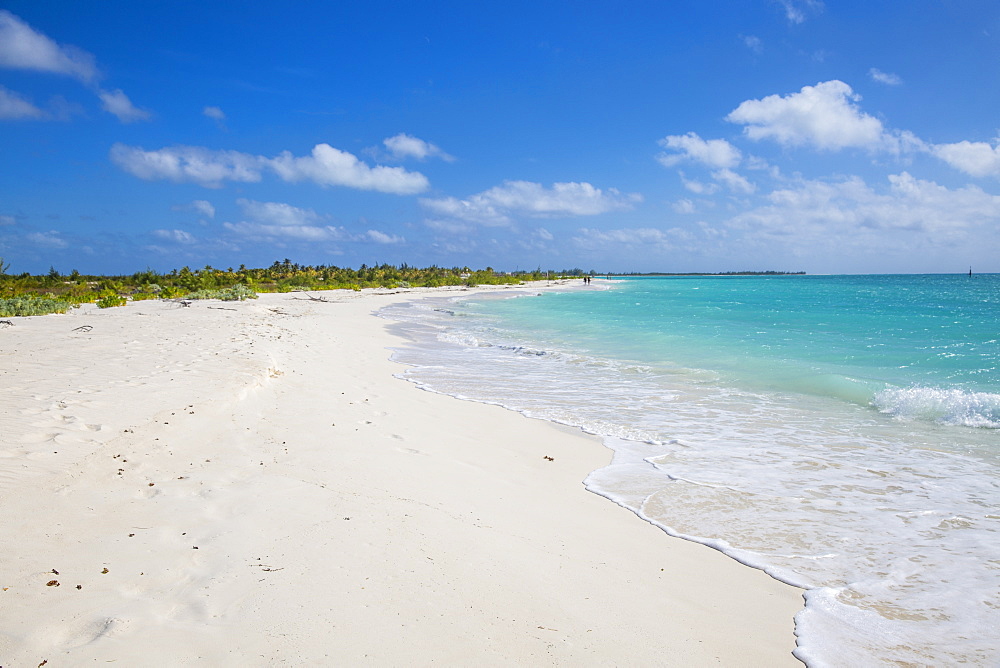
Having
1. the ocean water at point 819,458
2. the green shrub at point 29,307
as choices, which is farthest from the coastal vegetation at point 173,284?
the ocean water at point 819,458

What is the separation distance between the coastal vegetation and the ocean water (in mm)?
11298

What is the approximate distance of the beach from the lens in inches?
92.4

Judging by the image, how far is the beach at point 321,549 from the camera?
235 centimetres

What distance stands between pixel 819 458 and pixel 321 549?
5.34 m

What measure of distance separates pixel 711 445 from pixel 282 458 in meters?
4.76

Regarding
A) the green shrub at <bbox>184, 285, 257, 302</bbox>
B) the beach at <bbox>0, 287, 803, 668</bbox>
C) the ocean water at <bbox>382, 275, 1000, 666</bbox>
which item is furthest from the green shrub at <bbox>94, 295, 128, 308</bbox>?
the beach at <bbox>0, 287, 803, 668</bbox>

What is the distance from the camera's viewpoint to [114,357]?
25.2 feet

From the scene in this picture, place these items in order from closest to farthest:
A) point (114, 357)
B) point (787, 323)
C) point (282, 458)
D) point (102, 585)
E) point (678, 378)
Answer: point (102, 585), point (282, 458), point (114, 357), point (678, 378), point (787, 323)

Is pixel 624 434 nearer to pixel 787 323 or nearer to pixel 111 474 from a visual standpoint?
pixel 111 474

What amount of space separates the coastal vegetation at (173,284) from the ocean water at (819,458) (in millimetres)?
11298

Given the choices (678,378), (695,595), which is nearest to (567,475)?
(695,595)

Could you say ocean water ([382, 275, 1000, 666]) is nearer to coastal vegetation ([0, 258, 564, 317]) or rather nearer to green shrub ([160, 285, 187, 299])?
coastal vegetation ([0, 258, 564, 317])

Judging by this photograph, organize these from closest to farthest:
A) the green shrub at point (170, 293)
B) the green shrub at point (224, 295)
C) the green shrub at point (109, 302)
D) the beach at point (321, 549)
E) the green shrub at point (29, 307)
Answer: the beach at point (321, 549), the green shrub at point (29, 307), the green shrub at point (109, 302), the green shrub at point (170, 293), the green shrub at point (224, 295)

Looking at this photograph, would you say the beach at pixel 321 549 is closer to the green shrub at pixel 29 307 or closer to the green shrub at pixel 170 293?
the green shrub at pixel 29 307
